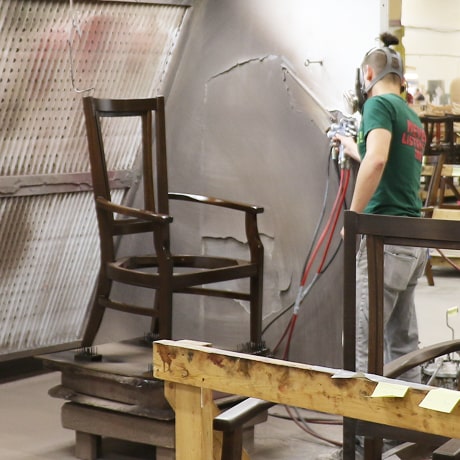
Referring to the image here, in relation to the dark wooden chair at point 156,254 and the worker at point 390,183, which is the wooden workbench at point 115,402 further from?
the worker at point 390,183

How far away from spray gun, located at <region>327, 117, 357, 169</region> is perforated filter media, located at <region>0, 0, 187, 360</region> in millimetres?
964

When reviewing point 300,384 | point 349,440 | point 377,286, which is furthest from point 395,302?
point 300,384

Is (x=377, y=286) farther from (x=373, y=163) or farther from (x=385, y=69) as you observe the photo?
(x=385, y=69)

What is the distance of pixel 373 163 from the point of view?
3.23m

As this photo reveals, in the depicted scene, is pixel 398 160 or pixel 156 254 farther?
pixel 156 254

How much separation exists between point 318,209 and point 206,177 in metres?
0.62

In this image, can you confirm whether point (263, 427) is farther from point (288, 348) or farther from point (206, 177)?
point (206, 177)

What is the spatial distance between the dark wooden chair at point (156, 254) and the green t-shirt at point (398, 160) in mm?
556

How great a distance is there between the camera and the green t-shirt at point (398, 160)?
3.31m

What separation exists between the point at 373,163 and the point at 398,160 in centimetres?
16

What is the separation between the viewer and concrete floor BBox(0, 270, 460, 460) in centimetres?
353

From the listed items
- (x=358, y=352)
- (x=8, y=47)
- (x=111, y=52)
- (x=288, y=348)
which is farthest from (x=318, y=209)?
(x=8, y=47)

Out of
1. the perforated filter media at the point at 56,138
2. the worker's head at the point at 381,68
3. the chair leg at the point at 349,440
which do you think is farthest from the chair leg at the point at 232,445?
the perforated filter media at the point at 56,138

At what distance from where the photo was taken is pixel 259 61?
163 inches
